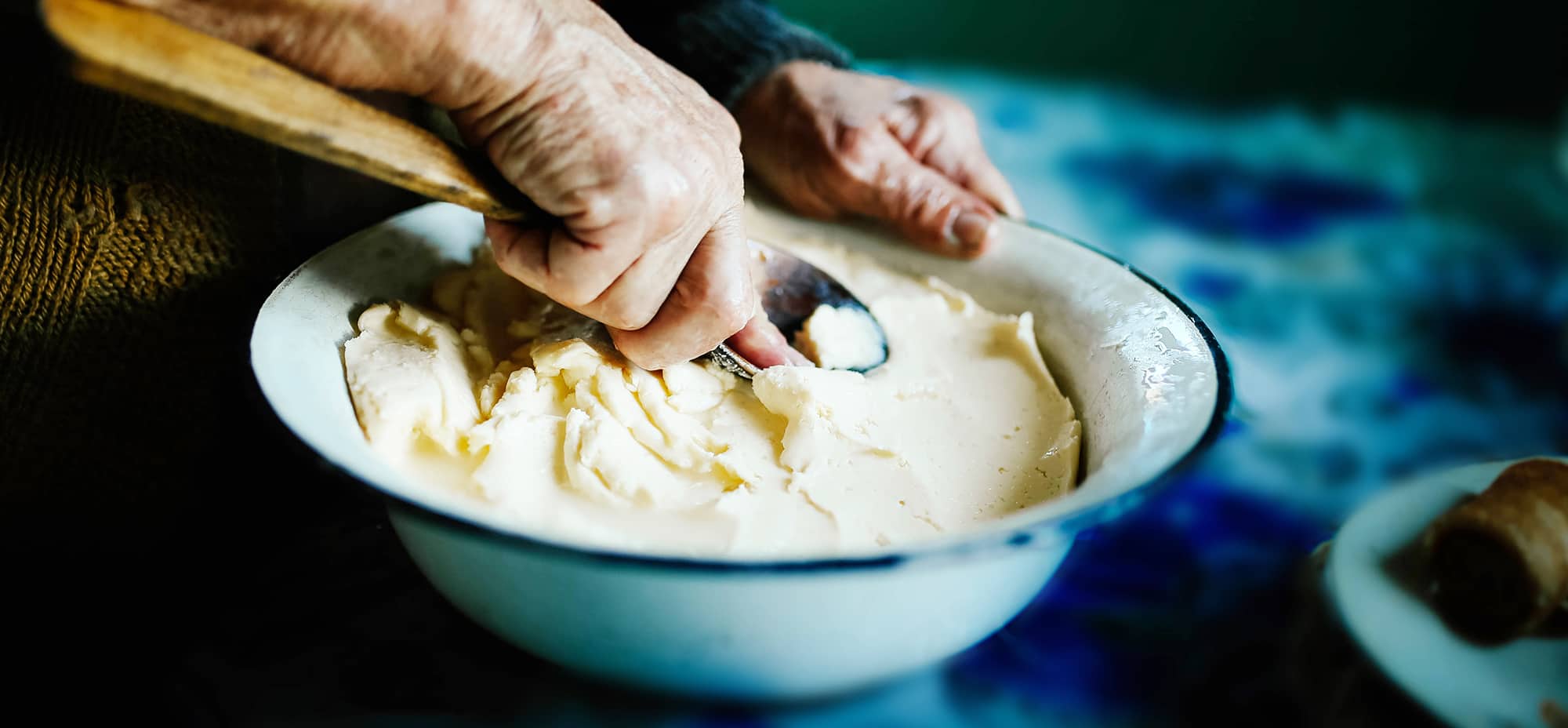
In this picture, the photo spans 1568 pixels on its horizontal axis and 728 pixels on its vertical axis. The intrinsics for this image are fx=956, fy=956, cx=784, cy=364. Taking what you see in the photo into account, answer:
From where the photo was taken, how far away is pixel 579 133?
0.49m

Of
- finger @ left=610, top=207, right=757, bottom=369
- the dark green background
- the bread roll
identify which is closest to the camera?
the bread roll

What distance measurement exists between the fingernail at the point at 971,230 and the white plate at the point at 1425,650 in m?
0.36

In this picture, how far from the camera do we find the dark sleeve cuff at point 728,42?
93 cm

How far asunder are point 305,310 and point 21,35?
20cm

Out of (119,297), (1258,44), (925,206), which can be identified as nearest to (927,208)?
(925,206)

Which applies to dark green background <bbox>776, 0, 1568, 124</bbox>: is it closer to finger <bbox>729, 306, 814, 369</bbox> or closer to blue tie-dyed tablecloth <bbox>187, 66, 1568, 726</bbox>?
blue tie-dyed tablecloth <bbox>187, 66, 1568, 726</bbox>

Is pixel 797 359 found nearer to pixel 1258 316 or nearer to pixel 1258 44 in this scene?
pixel 1258 316

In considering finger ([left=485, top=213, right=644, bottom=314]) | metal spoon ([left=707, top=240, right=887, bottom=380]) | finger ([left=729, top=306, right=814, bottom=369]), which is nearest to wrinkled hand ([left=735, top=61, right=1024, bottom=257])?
metal spoon ([left=707, top=240, right=887, bottom=380])

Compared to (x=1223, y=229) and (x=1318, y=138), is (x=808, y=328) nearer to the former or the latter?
(x=1223, y=229)

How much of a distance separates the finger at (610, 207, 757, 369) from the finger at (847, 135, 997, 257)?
10.2 inches

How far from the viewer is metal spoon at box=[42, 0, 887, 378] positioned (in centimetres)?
35

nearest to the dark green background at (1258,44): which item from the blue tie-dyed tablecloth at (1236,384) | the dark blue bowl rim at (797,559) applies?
the blue tie-dyed tablecloth at (1236,384)

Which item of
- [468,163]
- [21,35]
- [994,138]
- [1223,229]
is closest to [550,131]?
[468,163]

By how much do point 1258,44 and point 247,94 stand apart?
1.72m
